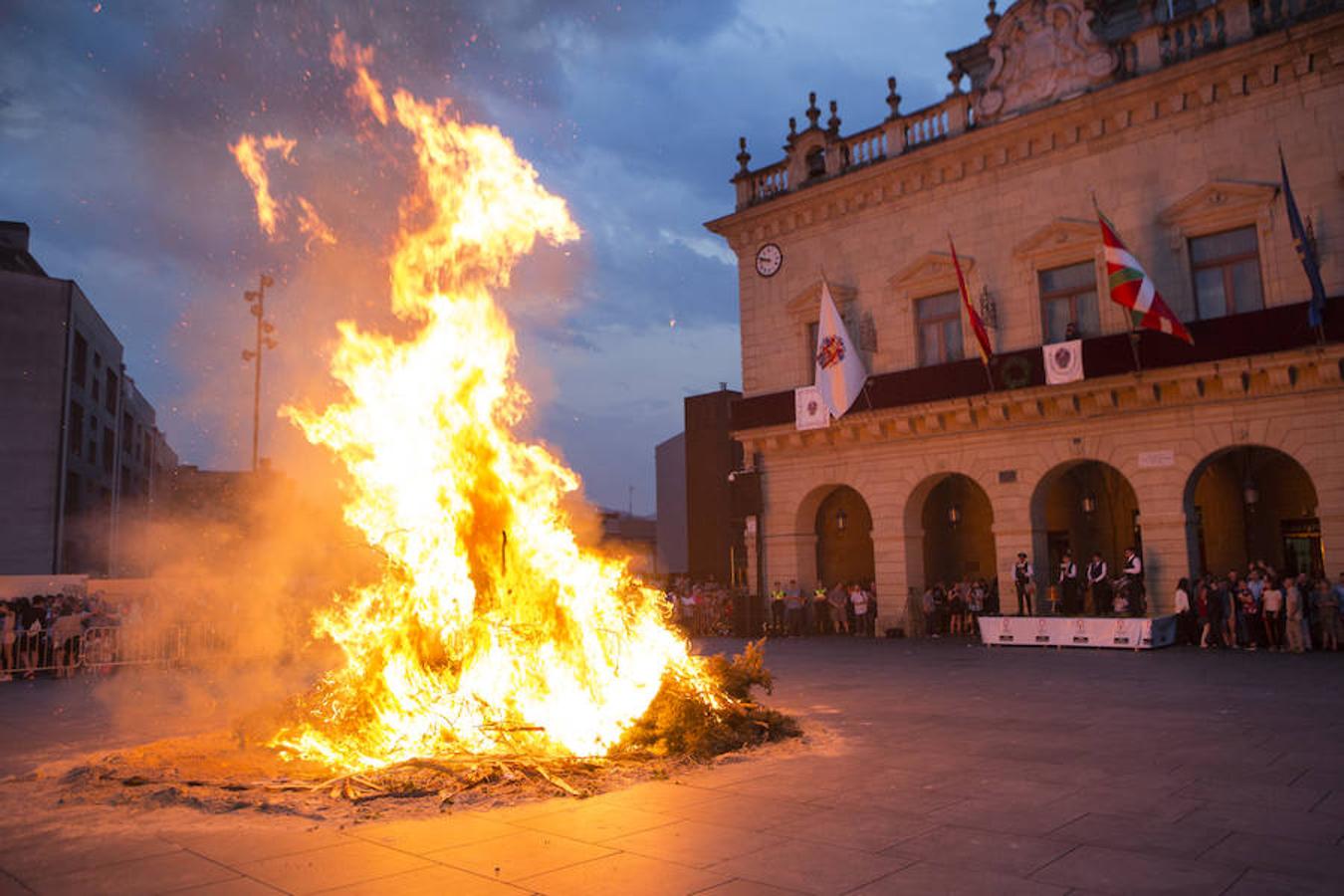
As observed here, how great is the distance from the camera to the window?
38438 mm

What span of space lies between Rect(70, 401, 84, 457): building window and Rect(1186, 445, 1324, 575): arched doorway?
3946cm

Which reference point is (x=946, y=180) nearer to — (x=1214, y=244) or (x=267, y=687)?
(x=1214, y=244)

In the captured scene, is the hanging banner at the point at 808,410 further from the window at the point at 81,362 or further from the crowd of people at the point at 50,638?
the window at the point at 81,362

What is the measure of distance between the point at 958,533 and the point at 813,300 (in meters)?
8.45

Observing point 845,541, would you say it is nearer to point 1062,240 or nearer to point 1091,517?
point 1091,517

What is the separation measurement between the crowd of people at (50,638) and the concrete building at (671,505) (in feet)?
92.2

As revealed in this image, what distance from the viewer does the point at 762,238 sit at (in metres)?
28.4

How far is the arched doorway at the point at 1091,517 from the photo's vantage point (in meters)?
25.5

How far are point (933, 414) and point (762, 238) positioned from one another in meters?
8.14

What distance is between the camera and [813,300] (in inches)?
1057

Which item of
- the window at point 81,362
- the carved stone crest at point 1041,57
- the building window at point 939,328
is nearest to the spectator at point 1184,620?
the building window at point 939,328

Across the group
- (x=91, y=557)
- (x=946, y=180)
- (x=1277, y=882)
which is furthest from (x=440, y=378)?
(x=91, y=557)

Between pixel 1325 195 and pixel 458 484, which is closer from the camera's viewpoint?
pixel 458 484

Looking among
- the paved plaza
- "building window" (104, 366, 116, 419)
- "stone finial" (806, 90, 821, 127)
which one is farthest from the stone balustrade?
"building window" (104, 366, 116, 419)
